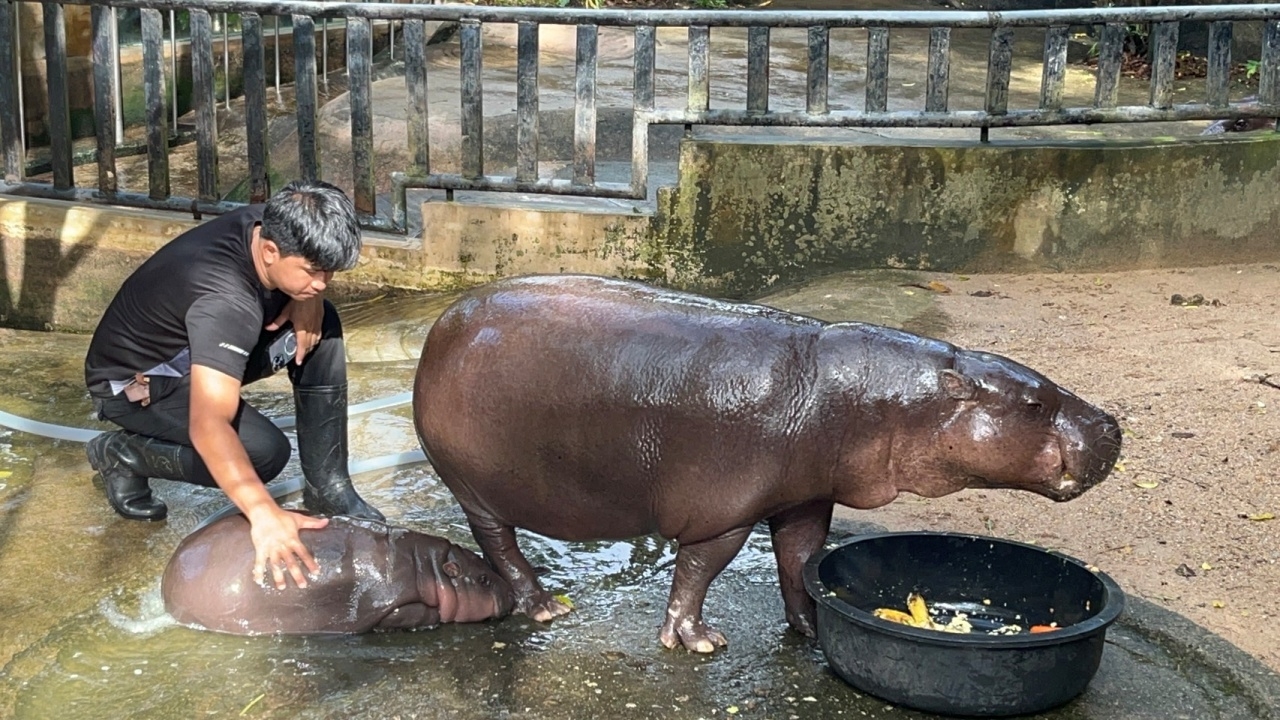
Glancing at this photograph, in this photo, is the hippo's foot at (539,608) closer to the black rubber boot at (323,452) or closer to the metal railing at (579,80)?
the black rubber boot at (323,452)

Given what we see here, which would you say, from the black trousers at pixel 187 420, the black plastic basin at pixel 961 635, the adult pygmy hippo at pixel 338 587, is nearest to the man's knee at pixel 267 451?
the black trousers at pixel 187 420

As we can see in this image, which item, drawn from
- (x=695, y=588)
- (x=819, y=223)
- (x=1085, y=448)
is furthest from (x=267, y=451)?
(x=819, y=223)

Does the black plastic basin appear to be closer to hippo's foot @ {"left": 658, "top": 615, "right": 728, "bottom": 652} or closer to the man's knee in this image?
hippo's foot @ {"left": 658, "top": 615, "right": 728, "bottom": 652}

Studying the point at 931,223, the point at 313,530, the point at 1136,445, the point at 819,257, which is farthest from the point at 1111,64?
the point at 313,530

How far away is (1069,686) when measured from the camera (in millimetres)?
3854

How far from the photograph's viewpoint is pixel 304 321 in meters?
4.98

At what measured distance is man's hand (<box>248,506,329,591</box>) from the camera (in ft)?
13.3

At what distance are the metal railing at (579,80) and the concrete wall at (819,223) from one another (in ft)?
0.72

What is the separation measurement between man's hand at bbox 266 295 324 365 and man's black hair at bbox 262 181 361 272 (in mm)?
619

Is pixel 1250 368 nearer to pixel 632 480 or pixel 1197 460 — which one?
pixel 1197 460

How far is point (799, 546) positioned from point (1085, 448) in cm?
90

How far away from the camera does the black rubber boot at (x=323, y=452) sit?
17.0 feet

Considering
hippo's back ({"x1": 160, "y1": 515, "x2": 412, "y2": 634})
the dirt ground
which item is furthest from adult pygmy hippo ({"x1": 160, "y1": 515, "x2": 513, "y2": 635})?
the dirt ground

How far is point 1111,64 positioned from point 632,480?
16.5ft
